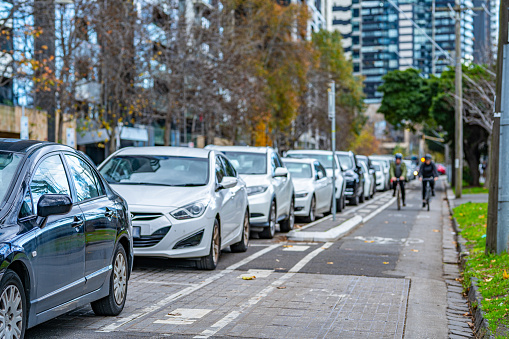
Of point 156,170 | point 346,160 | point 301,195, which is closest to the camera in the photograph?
point 156,170

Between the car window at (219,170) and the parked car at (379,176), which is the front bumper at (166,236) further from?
the parked car at (379,176)

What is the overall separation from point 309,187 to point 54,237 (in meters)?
14.5

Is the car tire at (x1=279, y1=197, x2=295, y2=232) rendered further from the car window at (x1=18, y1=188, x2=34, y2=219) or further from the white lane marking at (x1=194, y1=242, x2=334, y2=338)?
the car window at (x1=18, y1=188, x2=34, y2=219)

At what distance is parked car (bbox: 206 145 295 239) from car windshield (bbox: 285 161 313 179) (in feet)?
9.92

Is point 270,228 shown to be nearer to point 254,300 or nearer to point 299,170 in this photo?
point 299,170

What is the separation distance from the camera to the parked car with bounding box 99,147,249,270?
10242mm

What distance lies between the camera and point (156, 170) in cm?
1161

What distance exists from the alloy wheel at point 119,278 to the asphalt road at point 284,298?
A: 0.18 metres

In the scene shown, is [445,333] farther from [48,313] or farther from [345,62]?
[345,62]

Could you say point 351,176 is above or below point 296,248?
above

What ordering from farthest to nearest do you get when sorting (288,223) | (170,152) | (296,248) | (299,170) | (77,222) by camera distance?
(299,170) < (288,223) < (296,248) < (170,152) < (77,222)

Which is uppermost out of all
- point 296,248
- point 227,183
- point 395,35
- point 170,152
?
point 395,35

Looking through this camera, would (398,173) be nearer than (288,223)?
No

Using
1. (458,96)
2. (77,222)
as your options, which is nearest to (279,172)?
(77,222)
